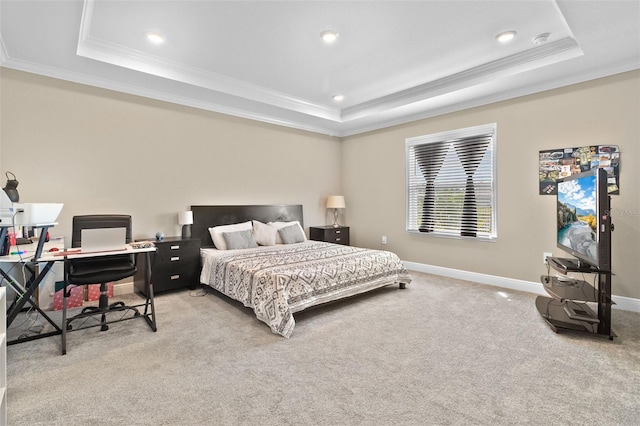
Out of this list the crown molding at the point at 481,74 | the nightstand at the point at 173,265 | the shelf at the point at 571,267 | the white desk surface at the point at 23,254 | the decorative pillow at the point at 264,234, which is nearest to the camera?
the white desk surface at the point at 23,254

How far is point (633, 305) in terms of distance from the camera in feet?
10.8

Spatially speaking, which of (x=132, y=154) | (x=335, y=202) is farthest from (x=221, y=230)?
(x=335, y=202)

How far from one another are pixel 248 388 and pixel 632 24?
4.14 meters

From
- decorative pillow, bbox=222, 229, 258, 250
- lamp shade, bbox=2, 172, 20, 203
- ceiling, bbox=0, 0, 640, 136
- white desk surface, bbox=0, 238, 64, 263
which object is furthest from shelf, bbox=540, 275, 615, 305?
lamp shade, bbox=2, 172, 20, 203

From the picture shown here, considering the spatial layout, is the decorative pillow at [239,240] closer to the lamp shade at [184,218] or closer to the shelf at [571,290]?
the lamp shade at [184,218]

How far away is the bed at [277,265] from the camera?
2921mm

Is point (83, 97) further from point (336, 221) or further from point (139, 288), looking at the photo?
point (336, 221)

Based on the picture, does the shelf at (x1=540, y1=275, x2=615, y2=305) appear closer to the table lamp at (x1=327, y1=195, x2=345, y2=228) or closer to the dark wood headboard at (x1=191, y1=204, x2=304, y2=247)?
the table lamp at (x1=327, y1=195, x2=345, y2=228)

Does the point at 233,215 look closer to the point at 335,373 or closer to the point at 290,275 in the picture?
the point at 290,275

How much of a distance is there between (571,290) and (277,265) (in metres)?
2.88

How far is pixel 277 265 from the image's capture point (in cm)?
333

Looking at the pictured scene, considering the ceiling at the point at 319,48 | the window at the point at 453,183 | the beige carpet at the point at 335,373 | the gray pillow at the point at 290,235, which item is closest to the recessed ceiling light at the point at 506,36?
the ceiling at the point at 319,48

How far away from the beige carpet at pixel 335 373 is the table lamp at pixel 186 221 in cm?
135

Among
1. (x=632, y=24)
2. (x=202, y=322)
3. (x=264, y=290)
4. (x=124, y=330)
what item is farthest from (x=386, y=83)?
(x=124, y=330)
